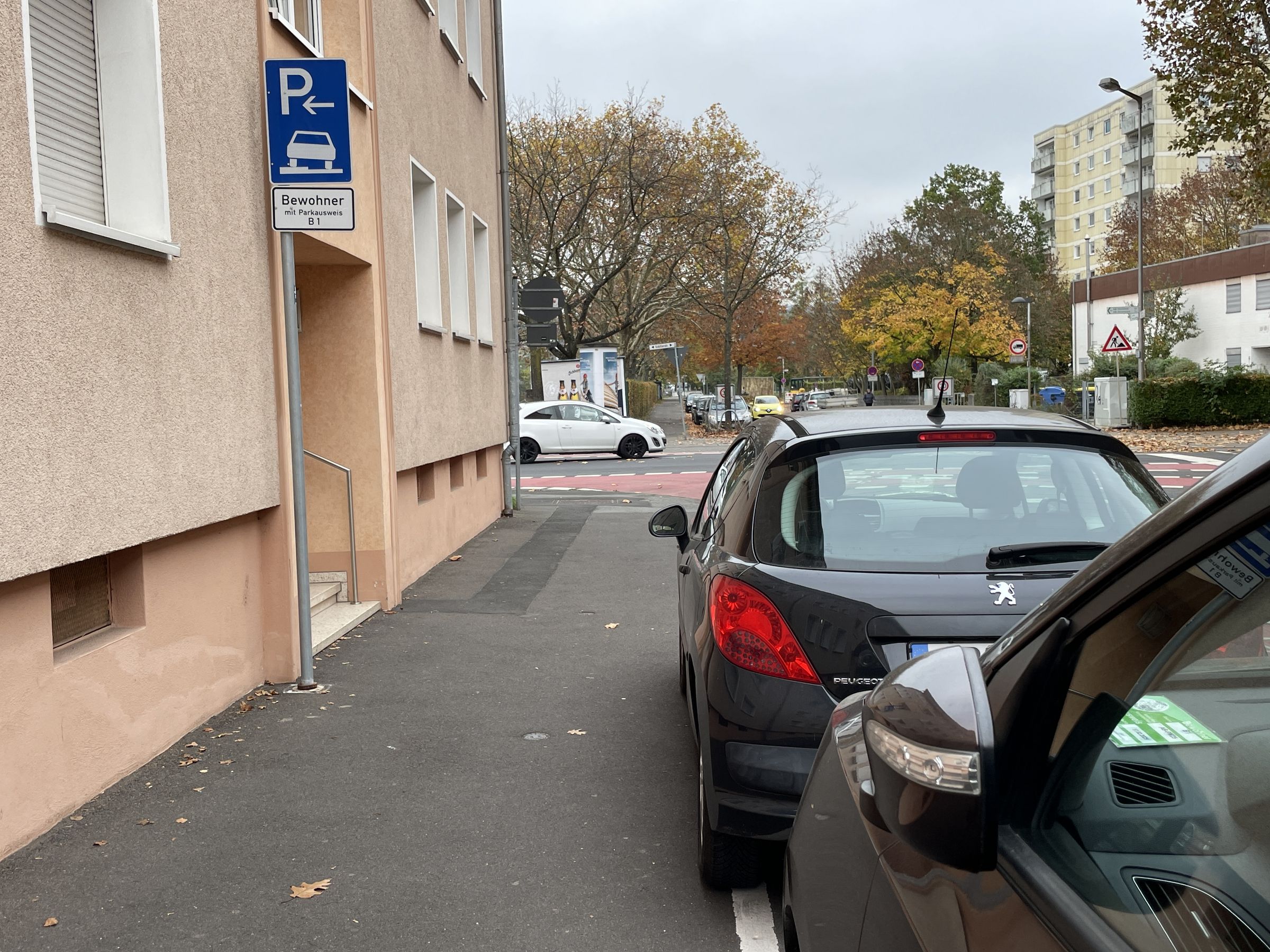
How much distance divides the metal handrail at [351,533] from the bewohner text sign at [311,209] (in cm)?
313

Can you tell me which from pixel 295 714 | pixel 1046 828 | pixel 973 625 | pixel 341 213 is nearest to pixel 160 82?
pixel 341 213

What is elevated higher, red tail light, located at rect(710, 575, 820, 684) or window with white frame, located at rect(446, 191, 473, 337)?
window with white frame, located at rect(446, 191, 473, 337)

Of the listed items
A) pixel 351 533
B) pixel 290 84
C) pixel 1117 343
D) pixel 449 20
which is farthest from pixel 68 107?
pixel 1117 343

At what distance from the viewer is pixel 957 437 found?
4328 mm

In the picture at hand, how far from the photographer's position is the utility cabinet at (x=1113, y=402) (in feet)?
126

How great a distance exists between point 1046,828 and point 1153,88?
94.3m

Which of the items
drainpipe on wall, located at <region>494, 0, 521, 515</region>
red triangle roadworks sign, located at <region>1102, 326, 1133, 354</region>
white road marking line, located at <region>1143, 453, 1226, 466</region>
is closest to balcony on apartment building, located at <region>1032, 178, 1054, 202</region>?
red triangle roadworks sign, located at <region>1102, 326, 1133, 354</region>

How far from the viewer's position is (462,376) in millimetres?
14250

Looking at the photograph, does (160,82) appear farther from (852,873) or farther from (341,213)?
(852,873)

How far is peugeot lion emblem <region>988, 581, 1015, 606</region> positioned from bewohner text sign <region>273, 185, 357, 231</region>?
4.37 m

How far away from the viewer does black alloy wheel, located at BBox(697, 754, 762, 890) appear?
13.9 ft

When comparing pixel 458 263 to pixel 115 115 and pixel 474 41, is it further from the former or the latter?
pixel 115 115

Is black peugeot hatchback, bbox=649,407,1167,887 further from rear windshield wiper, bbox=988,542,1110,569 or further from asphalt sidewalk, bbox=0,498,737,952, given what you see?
asphalt sidewalk, bbox=0,498,737,952

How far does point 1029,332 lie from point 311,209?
225ft
